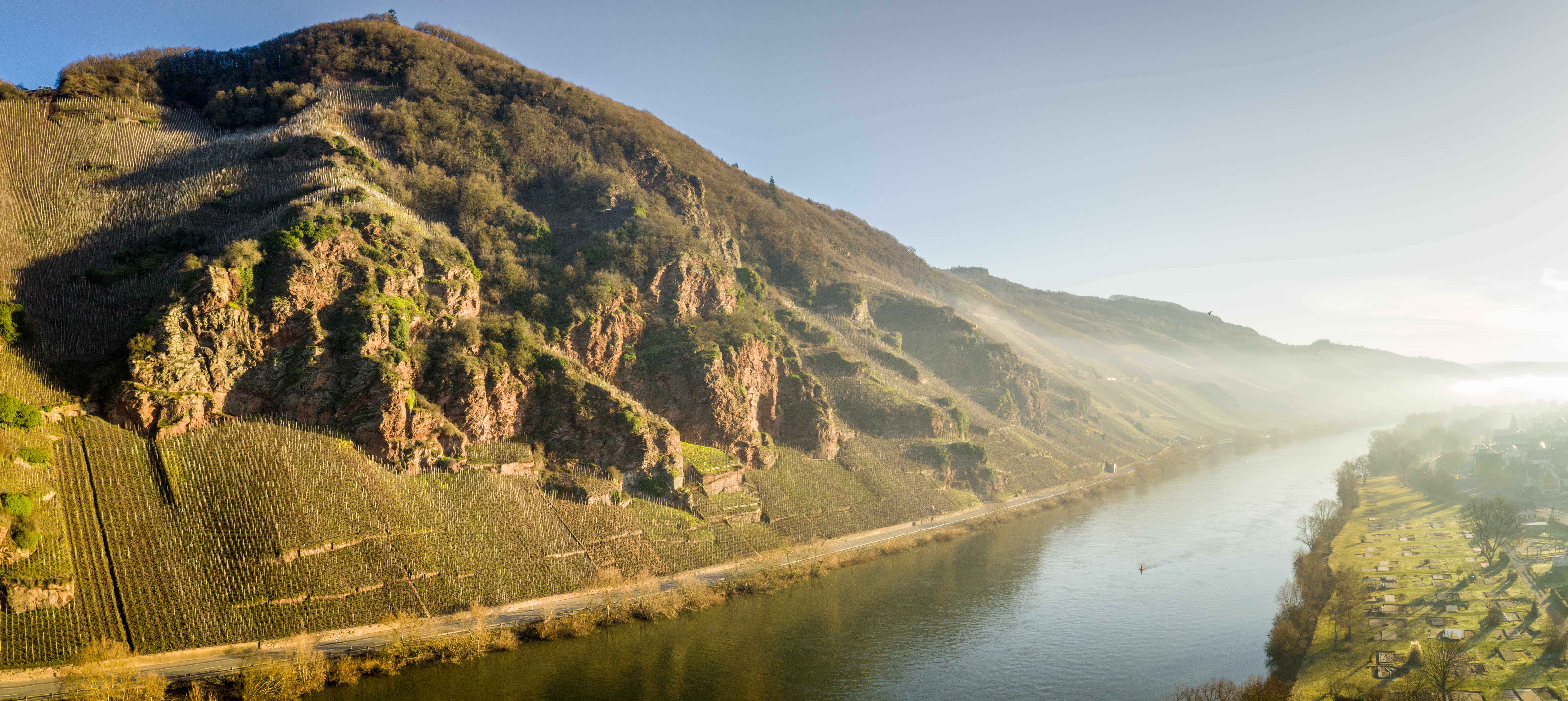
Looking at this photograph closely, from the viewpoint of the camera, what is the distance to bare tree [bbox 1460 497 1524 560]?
7669 cm

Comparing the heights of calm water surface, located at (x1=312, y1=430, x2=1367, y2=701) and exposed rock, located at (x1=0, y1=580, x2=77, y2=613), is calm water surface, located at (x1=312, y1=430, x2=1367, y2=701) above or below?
below

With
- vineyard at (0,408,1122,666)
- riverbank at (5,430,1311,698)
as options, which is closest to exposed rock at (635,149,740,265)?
riverbank at (5,430,1311,698)

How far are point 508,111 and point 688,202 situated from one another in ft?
124

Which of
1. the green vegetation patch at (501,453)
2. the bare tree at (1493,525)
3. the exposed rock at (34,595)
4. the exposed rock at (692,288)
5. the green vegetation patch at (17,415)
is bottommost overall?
the bare tree at (1493,525)

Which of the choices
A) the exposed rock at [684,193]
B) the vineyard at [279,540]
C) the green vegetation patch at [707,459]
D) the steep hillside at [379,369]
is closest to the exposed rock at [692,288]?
the steep hillside at [379,369]

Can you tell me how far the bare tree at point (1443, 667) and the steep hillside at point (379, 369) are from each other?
196ft

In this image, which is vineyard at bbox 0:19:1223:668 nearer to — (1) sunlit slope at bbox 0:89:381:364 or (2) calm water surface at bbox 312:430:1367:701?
(1) sunlit slope at bbox 0:89:381:364

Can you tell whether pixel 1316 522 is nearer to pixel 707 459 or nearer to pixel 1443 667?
pixel 1443 667

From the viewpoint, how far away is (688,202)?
14788 centimetres

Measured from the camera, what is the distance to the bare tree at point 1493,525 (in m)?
76.7

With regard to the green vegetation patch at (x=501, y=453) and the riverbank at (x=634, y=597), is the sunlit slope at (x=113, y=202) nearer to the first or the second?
the green vegetation patch at (x=501, y=453)

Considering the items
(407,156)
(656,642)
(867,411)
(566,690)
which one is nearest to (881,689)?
(656,642)

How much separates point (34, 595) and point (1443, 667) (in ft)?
296

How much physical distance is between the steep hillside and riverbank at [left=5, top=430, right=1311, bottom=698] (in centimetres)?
165
